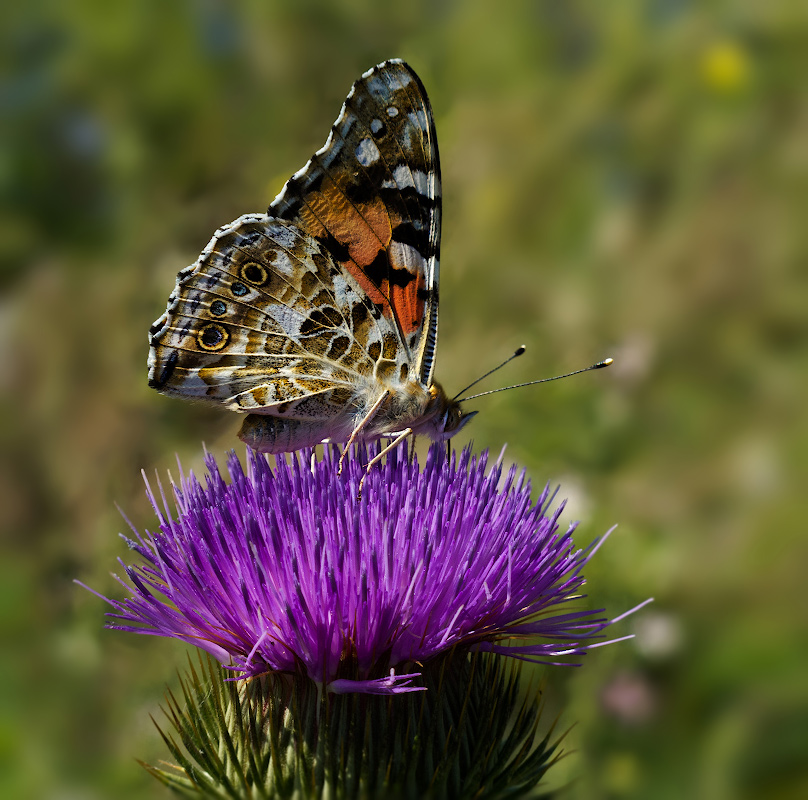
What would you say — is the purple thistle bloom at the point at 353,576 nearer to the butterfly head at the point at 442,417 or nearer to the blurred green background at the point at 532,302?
the butterfly head at the point at 442,417

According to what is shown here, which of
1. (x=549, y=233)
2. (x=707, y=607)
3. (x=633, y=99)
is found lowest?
(x=707, y=607)

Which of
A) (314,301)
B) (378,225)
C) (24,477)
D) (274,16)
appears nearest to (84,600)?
(24,477)

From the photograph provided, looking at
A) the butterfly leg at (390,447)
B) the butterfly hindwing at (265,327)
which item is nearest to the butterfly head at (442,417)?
the butterfly leg at (390,447)

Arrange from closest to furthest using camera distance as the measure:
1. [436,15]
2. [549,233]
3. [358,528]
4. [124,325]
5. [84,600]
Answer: [358,528], [84,600], [124,325], [549,233], [436,15]

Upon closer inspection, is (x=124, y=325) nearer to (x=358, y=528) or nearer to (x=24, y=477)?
(x=24, y=477)

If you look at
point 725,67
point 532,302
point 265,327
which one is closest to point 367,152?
point 265,327

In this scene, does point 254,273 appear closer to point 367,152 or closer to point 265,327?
point 265,327
